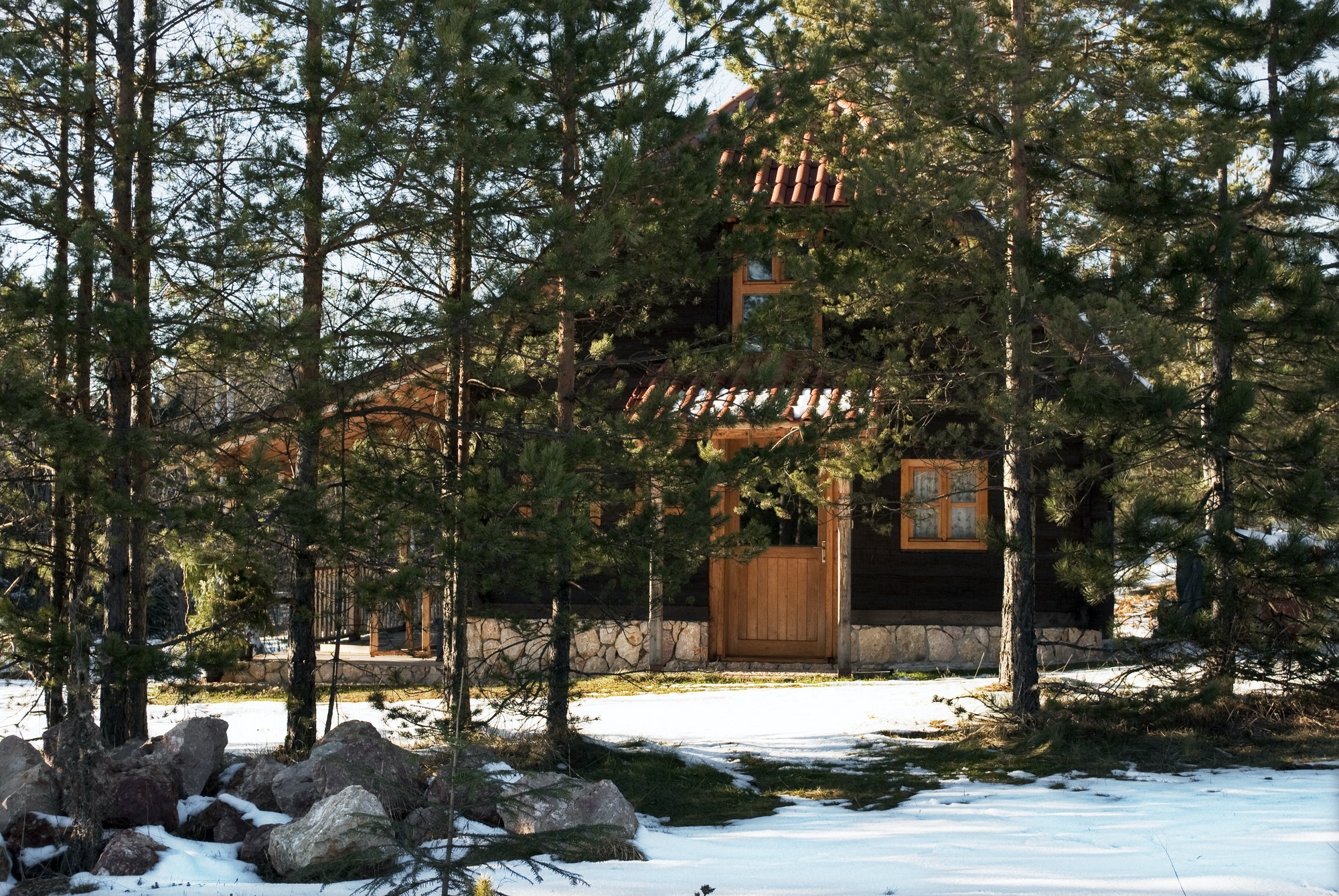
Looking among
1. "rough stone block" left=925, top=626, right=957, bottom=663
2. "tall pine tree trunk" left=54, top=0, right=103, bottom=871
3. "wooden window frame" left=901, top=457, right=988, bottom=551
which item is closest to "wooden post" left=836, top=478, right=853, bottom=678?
"wooden window frame" left=901, top=457, right=988, bottom=551

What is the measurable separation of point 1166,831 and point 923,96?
558 cm

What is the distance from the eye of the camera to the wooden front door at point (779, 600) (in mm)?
15070

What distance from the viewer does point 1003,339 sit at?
9906 mm

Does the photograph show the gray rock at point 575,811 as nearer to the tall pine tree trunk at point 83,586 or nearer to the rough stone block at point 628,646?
the tall pine tree trunk at point 83,586

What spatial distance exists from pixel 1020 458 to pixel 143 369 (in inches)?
255

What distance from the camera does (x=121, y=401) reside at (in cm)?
784

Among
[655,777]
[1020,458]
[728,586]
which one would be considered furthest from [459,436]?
[728,586]

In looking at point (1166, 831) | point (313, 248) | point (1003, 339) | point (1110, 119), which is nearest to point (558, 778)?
point (1166, 831)

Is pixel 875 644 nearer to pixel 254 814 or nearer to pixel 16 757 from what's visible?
pixel 254 814

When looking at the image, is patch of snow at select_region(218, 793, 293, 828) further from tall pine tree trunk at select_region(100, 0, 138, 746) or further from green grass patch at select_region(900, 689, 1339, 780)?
green grass patch at select_region(900, 689, 1339, 780)

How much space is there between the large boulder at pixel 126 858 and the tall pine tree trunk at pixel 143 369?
144 centimetres

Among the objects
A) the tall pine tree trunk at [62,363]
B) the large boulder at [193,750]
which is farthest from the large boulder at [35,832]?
the tall pine tree trunk at [62,363]

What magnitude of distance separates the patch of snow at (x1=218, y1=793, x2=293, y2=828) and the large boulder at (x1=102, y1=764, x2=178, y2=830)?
1.01 ft

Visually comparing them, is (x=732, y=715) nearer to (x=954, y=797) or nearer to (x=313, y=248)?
(x=954, y=797)
